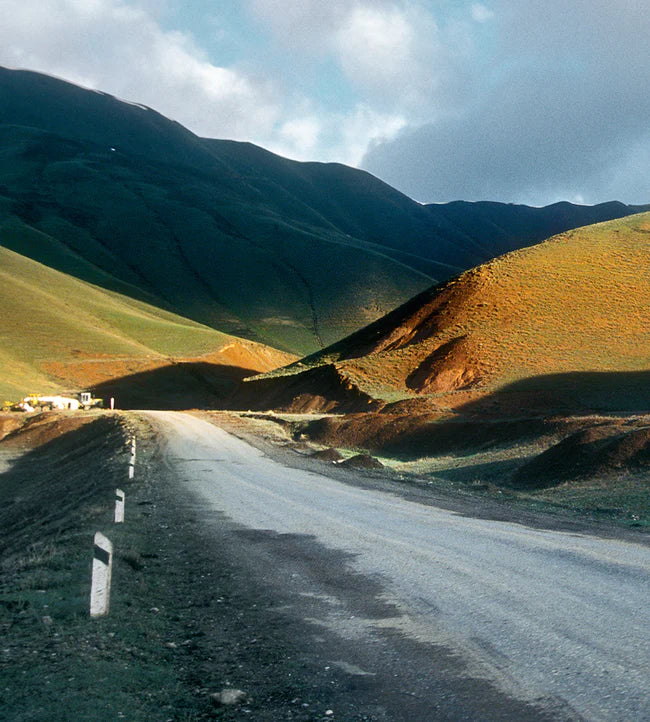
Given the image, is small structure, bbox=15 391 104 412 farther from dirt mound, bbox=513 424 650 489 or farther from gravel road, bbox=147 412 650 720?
gravel road, bbox=147 412 650 720

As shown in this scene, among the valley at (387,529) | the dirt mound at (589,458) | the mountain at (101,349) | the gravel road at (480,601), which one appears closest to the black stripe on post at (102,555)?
the valley at (387,529)

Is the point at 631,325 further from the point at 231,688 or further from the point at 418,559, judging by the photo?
the point at 231,688

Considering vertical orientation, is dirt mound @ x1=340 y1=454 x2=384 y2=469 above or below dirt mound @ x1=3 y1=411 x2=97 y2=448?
above

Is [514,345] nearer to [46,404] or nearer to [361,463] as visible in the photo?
[361,463]

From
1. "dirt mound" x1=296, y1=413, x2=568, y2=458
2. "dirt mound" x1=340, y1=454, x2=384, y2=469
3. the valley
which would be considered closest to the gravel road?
the valley

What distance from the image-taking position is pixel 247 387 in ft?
252

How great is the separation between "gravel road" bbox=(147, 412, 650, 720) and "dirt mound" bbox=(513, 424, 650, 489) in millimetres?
9091

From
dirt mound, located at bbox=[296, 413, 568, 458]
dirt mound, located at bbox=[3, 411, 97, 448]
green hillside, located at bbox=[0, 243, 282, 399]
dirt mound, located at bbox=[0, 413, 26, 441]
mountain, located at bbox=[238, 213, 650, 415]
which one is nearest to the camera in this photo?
dirt mound, located at bbox=[296, 413, 568, 458]

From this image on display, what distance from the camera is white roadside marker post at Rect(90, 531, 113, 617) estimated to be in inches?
281

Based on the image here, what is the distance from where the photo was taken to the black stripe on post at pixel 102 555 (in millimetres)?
7273

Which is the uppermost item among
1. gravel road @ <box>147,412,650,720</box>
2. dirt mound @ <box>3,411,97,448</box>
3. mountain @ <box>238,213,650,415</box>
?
mountain @ <box>238,213,650,415</box>

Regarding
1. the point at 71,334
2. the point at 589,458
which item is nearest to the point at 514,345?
the point at 589,458

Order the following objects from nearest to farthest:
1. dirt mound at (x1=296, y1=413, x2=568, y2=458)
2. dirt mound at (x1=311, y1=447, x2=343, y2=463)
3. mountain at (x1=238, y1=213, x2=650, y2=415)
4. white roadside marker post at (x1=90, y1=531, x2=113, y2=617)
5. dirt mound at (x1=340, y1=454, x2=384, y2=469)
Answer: white roadside marker post at (x1=90, y1=531, x2=113, y2=617) < dirt mound at (x1=340, y1=454, x2=384, y2=469) < dirt mound at (x1=311, y1=447, x2=343, y2=463) < dirt mound at (x1=296, y1=413, x2=568, y2=458) < mountain at (x1=238, y1=213, x2=650, y2=415)

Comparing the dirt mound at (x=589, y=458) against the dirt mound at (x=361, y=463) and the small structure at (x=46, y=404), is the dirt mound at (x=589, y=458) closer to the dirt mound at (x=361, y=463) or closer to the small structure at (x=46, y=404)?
the dirt mound at (x=361, y=463)
